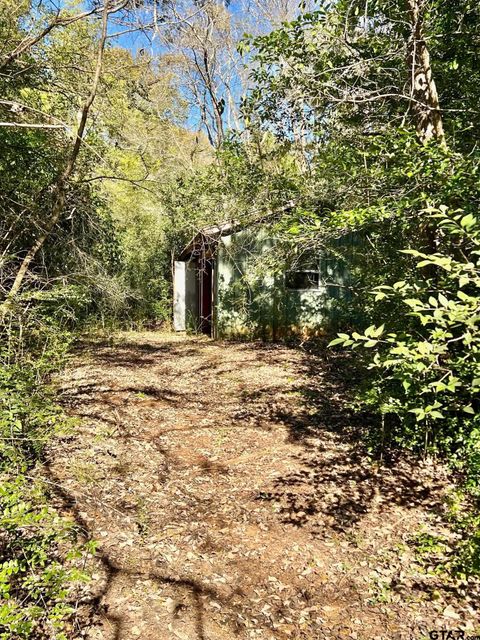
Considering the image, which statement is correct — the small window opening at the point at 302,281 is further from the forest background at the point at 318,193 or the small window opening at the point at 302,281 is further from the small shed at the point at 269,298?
the forest background at the point at 318,193

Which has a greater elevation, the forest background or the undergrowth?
the forest background

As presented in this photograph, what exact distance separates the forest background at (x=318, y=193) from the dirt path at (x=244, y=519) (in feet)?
1.21

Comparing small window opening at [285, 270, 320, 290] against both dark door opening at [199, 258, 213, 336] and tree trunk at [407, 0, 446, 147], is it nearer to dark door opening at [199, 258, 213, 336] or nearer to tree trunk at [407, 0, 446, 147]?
dark door opening at [199, 258, 213, 336]

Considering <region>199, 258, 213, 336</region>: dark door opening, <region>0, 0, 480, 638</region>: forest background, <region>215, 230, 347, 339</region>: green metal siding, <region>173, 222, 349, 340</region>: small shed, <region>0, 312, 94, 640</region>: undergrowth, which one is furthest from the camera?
<region>199, 258, 213, 336</region>: dark door opening

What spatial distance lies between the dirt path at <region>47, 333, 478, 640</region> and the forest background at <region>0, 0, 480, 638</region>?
1.21 feet

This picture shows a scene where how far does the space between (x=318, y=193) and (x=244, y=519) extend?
3.92m

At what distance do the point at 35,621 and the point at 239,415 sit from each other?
393 centimetres

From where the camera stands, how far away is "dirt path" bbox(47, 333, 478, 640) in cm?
273

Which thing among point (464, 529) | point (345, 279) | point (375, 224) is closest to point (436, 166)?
point (375, 224)

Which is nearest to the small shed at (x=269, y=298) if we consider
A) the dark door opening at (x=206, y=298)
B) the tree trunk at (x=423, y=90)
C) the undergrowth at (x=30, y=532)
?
the dark door opening at (x=206, y=298)

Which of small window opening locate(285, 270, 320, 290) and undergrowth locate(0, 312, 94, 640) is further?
small window opening locate(285, 270, 320, 290)

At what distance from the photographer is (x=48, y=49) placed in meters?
6.27

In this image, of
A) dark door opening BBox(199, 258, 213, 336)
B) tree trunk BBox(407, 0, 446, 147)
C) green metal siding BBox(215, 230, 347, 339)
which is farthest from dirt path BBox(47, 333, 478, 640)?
dark door opening BBox(199, 258, 213, 336)

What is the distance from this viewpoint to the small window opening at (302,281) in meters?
11.4
